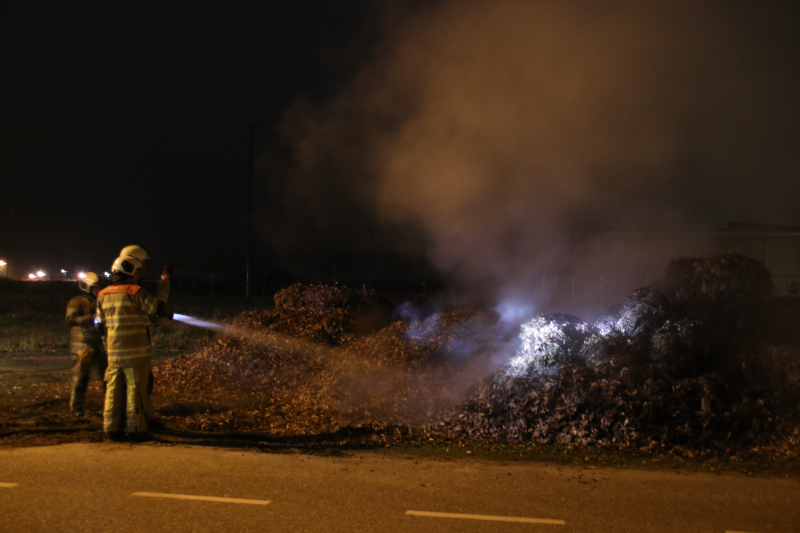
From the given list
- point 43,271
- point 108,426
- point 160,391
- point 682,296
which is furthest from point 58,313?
point 43,271

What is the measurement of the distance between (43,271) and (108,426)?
64790 mm

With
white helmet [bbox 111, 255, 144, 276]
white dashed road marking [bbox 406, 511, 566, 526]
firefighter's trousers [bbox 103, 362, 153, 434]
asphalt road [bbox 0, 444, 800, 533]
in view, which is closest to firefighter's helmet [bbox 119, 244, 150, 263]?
white helmet [bbox 111, 255, 144, 276]

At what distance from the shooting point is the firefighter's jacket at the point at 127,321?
20.6 feet

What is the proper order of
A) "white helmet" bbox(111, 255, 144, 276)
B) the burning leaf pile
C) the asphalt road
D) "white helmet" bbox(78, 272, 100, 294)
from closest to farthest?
the asphalt road < "white helmet" bbox(111, 255, 144, 276) < "white helmet" bbox(78, 272, 100, 294) < the burning leaf pile

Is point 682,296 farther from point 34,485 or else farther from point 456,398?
point 34,485

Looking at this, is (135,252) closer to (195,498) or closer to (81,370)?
(81,370)

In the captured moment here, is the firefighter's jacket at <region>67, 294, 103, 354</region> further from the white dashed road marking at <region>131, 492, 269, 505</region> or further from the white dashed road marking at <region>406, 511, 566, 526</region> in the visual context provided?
the white dashed road marking at <region>406, 511, 566, 526</region>

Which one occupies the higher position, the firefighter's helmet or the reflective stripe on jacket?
the firefighter's helmet

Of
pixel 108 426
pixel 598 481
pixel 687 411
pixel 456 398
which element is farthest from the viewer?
pixel 456 398

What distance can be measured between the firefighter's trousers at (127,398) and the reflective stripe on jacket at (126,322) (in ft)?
0.33

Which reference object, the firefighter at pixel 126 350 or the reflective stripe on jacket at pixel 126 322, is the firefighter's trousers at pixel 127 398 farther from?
the reflective stripe on jacket at pixel 126 322

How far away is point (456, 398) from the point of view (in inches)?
341

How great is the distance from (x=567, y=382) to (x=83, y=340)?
6339 mm

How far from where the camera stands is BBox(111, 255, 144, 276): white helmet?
6.46 meters
